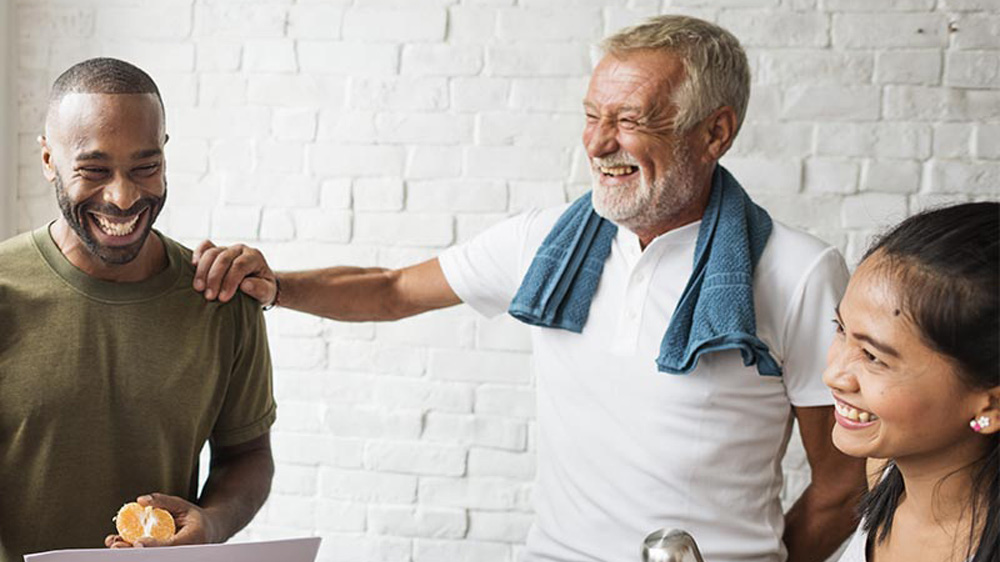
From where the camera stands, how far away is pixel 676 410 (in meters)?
1.84

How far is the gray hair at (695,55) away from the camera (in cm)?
187

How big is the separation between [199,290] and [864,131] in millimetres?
1487

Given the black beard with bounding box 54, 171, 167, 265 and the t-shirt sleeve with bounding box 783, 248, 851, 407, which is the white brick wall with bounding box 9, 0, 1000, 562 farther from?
the black beard with bounding box 54, 171, 167, 265

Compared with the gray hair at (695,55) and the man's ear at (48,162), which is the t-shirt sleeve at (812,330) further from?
the man's ear at (48,162)

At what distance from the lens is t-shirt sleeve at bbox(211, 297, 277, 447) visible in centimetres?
174

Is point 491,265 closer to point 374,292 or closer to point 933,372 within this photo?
point 374,292

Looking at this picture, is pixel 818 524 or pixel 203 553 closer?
pixel 203 553

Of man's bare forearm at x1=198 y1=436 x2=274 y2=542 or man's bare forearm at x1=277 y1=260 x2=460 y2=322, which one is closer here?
man's bare forearm at x1=198 y1=436 x2=274 y2=542

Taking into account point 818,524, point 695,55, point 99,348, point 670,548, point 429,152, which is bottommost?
point 818,524

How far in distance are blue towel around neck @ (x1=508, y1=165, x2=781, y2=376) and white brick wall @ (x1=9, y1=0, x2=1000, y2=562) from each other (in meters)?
0.59

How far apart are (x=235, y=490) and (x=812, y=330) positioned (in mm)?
926

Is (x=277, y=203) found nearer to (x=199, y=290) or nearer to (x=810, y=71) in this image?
(x=199, y=290)

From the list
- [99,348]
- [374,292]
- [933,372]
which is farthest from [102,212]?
[933,372]

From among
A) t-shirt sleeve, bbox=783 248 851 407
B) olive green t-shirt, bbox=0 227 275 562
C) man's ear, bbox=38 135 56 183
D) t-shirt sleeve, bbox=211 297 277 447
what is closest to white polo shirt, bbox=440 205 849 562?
t-shirt sleeve, bbox=783 248 851 407
